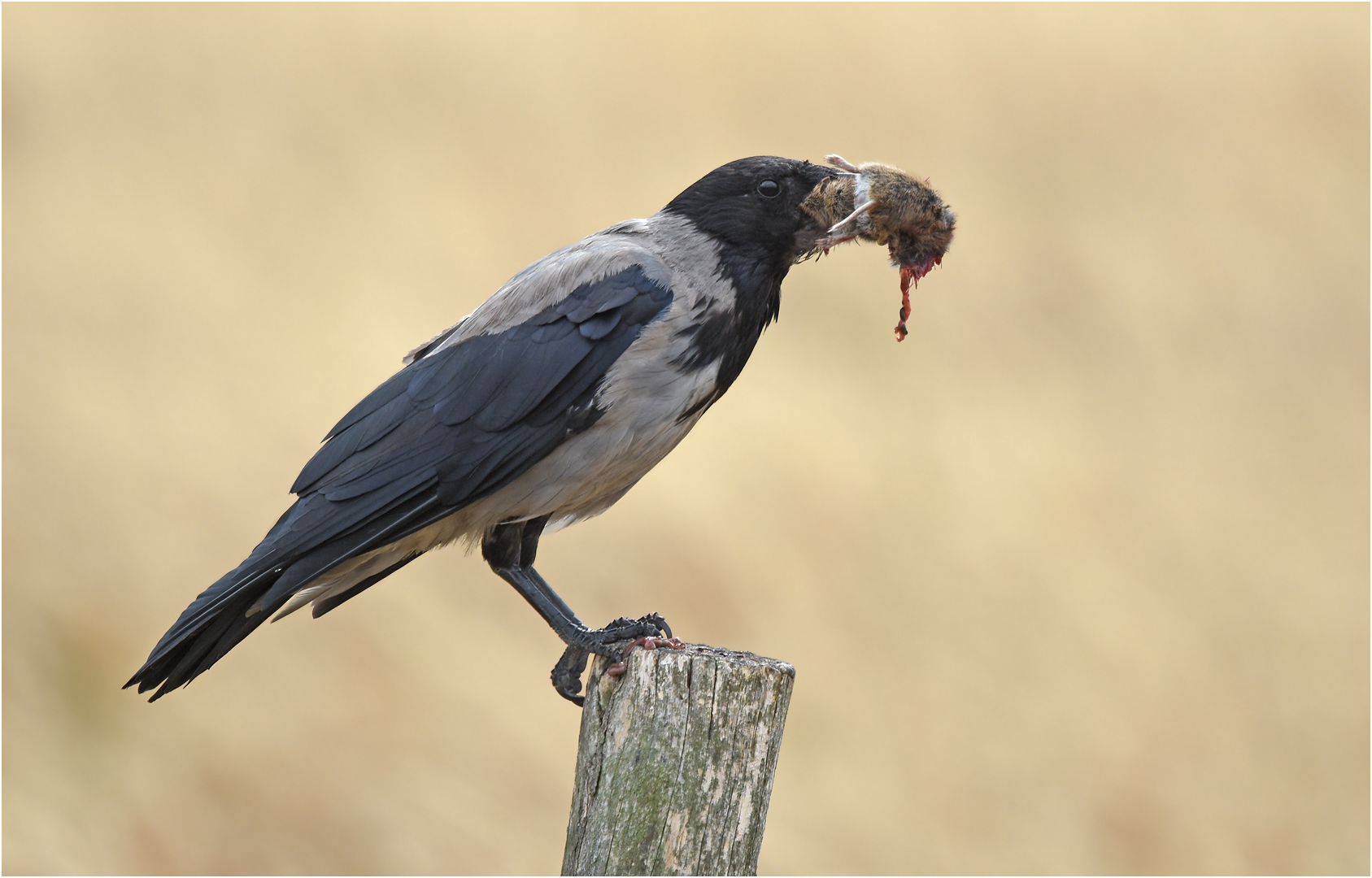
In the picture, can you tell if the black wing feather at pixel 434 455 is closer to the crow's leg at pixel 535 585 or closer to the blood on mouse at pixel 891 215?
the crow's leg at pixel 535 585

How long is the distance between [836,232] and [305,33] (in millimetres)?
8080

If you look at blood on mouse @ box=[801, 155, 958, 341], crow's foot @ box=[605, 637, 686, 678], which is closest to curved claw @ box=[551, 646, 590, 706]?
crow's foot @ box=[605, 637, 686, 678]

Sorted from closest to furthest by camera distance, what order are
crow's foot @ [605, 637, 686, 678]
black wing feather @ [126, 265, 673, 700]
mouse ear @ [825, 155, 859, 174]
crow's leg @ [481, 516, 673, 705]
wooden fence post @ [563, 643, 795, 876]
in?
wooden fence post @ [563, 643, 795, 876] → crow's foot @ [605, 637, 686, 678] → black wing feather @ [126, 265, 673, 700] → crow's leg @ [481, 516, 673, 705] → mouse ear @ [825, 155, 859, 174]

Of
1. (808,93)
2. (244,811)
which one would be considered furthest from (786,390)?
(244,811)

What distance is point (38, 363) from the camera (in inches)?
320

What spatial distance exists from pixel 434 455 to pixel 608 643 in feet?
2.68

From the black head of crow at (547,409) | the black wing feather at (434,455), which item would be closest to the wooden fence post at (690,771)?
the black head of crow at (547,409)

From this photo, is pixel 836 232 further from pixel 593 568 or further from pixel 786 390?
pixel 786 390

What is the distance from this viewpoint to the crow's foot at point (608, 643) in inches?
142

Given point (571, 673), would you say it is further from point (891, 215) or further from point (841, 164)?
point (841, 164)

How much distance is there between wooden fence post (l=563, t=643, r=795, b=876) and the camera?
3.23 m

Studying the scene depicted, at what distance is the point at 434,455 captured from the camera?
12.3 ft

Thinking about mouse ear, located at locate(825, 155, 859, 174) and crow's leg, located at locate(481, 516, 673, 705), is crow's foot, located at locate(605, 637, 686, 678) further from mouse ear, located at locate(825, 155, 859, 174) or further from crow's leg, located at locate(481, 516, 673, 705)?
mouse ear, located at locate(825, 155, 859, 174)

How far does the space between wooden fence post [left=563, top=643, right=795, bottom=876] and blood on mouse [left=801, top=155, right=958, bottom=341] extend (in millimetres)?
1430
